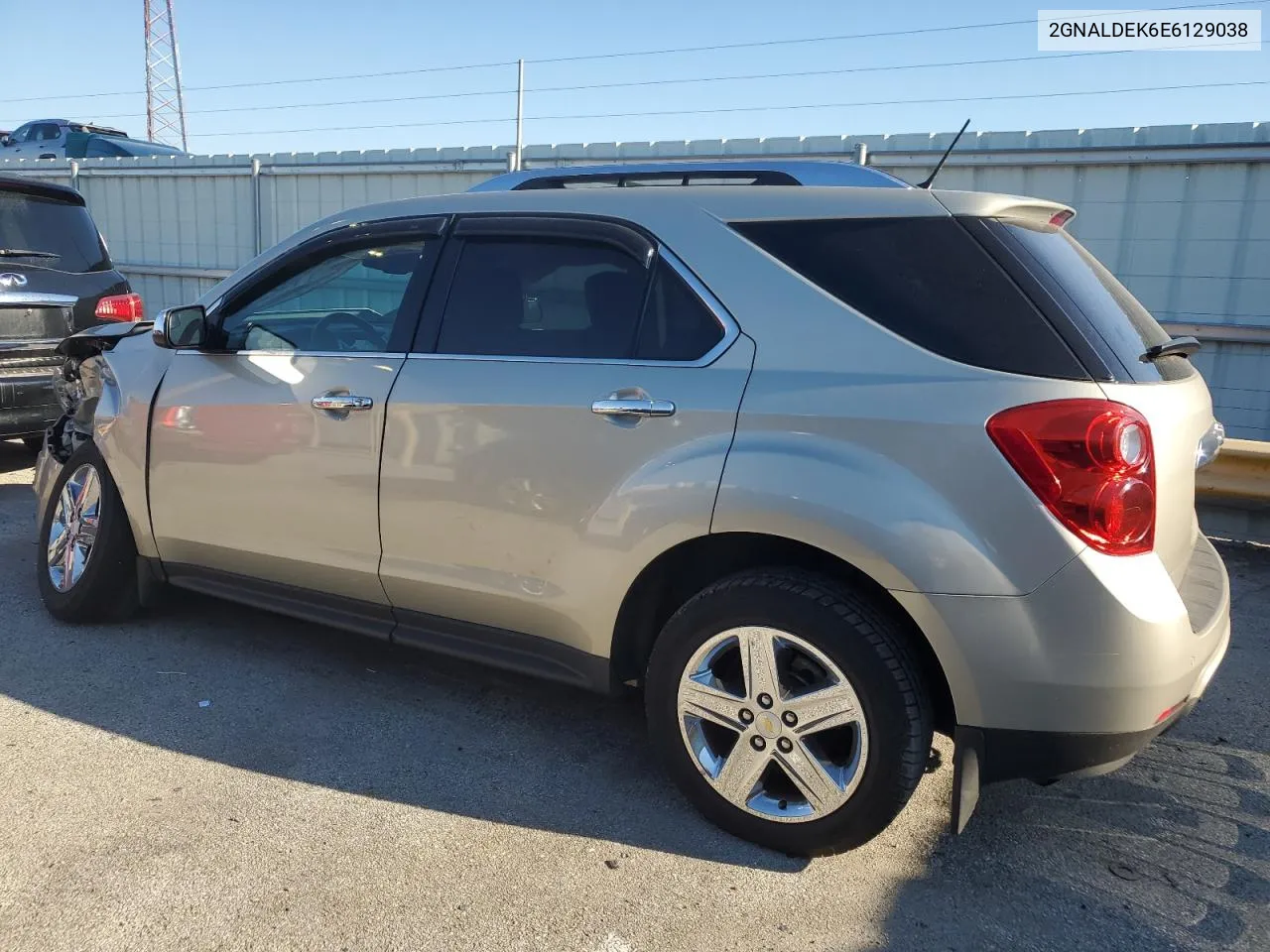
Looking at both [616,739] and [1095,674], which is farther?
[616,739]

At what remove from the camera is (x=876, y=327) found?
270 centimetres

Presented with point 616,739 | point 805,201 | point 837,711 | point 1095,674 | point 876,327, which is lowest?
point 616,739

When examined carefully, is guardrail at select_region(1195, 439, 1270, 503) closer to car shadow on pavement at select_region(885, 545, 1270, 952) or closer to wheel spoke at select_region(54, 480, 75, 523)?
car shadow on pavement at select_region(885, 545, 1270, 952)

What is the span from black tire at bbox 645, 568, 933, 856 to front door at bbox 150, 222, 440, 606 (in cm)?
118

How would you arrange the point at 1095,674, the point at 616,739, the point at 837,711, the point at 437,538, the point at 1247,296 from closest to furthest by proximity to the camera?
the point at 1095,674 → the point at 837,711 → the point at 437,538 → the point at 616,739 → the point at 1247,296

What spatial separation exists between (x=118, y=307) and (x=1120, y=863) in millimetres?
6619

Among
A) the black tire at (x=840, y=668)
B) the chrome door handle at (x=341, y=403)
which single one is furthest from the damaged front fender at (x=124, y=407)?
the black tire at (x=840, y=668)

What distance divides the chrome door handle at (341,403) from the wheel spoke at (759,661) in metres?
1.48

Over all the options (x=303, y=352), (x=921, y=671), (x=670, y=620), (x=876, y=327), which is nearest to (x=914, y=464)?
(x=876, y=327)

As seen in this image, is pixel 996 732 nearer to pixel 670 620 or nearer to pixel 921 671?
pixel 921 671

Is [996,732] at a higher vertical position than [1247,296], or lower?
lower

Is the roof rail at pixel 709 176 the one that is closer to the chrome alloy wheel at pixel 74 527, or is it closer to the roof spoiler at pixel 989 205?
the roof spoiler at pixel 989 205

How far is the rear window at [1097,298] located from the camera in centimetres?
264

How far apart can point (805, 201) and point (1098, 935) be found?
78.6 inches
